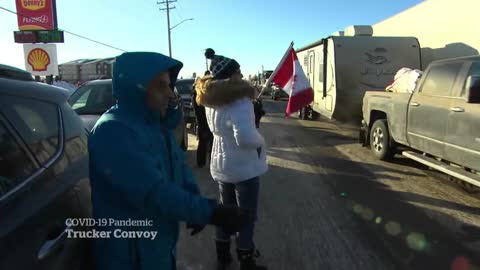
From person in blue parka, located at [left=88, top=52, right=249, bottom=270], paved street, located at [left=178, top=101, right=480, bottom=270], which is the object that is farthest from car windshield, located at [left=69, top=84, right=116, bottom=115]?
person in blue parka, located at [left=88, top=52, right=249, bottom=270]

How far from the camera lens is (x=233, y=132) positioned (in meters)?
3.72

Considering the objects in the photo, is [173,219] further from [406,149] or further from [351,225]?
[406,149]

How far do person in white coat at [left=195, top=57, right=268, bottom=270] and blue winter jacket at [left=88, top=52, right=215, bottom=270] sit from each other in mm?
1447

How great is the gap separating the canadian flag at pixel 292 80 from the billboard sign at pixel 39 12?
66.6 ft

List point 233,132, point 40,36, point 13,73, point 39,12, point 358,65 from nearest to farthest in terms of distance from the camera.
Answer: point 13,73 < point 233,132 < point 358,65 < point 40,36 < point 39,12

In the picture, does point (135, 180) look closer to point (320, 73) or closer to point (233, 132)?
point (233, 132)

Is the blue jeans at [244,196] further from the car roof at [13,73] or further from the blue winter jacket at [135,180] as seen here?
the car roof at [13,73]

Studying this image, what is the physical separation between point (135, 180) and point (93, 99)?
663cm

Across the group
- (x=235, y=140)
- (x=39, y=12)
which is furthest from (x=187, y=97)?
(x=39, y=12)

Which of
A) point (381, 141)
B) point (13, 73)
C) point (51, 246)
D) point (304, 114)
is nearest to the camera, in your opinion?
point (51, 246)

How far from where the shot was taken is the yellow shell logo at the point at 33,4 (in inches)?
903

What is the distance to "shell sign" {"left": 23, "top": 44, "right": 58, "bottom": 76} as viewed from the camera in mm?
21391

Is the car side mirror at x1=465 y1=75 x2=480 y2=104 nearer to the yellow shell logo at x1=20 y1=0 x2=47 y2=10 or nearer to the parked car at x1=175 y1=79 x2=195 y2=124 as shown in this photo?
the parked car at x1=175 y1=79 x2=195 y2=124

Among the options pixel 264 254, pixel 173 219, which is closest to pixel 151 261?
pixel 173 219
